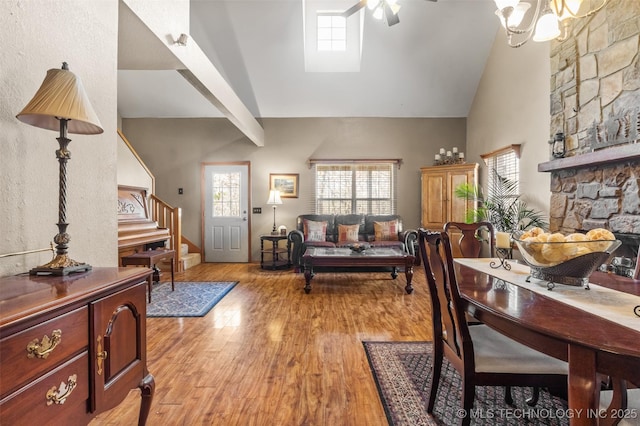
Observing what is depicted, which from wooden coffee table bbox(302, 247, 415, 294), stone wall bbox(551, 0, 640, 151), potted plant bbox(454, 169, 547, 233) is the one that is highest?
stone wall bbox(551, 0, 640, 151)

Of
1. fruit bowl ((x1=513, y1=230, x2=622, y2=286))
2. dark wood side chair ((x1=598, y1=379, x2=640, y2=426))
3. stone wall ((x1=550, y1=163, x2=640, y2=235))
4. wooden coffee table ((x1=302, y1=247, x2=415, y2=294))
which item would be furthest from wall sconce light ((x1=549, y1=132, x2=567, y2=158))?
dark wood side chair ((x1=598, y1=379, x2=640, y2=426))

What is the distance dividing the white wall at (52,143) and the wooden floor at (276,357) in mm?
903

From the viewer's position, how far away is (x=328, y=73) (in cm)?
570

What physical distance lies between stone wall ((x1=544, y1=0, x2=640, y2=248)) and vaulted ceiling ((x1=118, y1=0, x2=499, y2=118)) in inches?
77.4

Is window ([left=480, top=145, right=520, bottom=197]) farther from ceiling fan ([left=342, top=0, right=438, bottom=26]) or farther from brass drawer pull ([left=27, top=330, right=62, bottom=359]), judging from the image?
brass drawer pull ([left=27, top=330, right=62, bottom=359])

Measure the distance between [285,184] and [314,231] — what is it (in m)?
1.27

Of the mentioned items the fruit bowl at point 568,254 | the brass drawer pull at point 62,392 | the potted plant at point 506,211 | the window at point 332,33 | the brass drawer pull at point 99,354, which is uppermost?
the window at point 332,33

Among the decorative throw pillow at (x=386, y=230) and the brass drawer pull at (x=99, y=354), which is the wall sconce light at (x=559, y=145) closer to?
the decorative throw pillow at (x=386, y=230)

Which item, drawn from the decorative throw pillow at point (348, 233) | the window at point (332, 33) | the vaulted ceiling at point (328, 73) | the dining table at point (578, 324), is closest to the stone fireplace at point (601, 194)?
the dining table at point (578, 324)

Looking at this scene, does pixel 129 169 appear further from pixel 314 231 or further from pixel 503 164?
pixel 503 164

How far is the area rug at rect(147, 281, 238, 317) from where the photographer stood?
3.28m

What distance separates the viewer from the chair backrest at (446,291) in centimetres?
132

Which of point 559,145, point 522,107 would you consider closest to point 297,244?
point 559,145

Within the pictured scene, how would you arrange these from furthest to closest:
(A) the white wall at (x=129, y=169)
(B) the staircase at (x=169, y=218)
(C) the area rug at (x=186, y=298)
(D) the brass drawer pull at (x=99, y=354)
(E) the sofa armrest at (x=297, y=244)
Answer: (E) the sofa armrest at (x=297, y=244) < (B) the staircase at (x=169, y=218) < (A) the white wall at (x=129, y=169) < (C) the area rug at (x=186, y=298) < (D) the brass drawer pull at (x=99, y=354)
